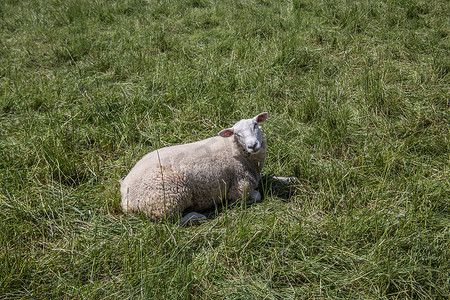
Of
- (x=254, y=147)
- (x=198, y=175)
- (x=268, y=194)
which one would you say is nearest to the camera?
(x=254, y=147)

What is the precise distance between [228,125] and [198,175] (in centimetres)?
111

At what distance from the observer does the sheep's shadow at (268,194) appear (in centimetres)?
269

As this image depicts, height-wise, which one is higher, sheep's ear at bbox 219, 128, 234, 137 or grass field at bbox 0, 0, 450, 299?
sheep's ear at bbox 219, 128, 234, 137

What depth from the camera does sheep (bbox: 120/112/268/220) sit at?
259 centimetres

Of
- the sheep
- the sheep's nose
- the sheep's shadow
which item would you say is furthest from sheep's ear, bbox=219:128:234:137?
the sheep's shadow

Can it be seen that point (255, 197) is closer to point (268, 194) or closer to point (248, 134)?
point (268, 194)

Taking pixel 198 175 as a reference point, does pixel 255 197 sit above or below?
below

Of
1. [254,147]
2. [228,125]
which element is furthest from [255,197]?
[228,125]

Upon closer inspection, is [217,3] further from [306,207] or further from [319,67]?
[306,207]

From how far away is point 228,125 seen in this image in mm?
3723

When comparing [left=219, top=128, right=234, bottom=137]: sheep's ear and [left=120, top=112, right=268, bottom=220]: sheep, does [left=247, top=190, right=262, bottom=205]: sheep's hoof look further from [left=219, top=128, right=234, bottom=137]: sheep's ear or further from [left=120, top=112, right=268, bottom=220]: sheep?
[left=219, top=128, right=234, bottom=137]: sheep's ear

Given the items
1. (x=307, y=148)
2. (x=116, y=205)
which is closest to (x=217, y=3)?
(x=307, y=148)

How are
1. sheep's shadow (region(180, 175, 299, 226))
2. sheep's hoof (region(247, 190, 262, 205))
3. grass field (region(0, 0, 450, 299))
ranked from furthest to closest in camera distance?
sheep's hoof (region(247, 190, 262, 205)), sheep's shadow (region(180, 175, 299, 226)), grass field (region(0, 0, 450, 299))

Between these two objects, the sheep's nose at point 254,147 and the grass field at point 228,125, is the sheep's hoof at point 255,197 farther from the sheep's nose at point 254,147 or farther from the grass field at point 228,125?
the sheep's nose at point 254,147
